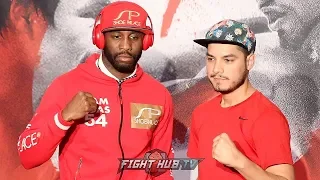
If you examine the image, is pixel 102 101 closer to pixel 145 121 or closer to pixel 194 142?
pixel 145 121

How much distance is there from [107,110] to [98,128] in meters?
0.09

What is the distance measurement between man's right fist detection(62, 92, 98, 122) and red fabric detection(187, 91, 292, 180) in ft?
1.66

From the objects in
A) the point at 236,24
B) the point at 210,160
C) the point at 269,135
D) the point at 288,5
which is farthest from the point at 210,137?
the point at 288,5

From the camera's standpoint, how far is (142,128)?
98.6 inches

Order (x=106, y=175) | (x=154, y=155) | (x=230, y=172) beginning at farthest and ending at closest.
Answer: (x=154, y=155) → (x=106, y=175) → (x=230, y=172)

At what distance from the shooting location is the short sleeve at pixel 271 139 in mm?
2021

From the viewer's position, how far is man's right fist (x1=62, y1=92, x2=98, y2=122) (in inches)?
85.7

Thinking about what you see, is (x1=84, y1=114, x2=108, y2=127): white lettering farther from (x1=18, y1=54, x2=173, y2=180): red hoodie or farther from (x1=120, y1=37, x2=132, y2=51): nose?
(x1=120, y1=37, x2=132, y2=51): nose

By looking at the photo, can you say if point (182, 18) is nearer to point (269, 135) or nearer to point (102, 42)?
point (102, 42)

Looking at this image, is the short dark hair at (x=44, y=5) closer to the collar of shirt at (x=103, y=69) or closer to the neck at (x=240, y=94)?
the collar of shirt at (x=103, y=69)

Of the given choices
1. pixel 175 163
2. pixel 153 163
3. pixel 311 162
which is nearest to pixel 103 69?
pixel 153 163

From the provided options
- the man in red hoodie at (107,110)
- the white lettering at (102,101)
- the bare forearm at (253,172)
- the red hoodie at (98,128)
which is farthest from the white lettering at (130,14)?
the bare forearm at (253,172)

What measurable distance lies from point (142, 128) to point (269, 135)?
2.20 ft

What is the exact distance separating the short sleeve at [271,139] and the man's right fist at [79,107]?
652 mm
